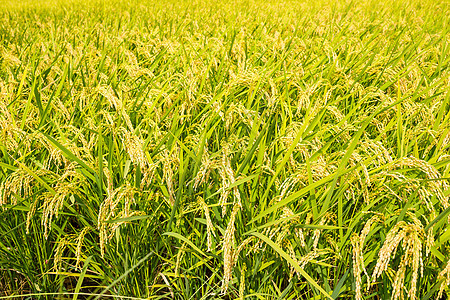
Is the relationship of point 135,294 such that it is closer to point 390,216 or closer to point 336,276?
point 336,276

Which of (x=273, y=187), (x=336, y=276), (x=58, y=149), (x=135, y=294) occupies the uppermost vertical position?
(x=58, y=149)

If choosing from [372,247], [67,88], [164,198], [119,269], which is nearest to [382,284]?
[372,247]

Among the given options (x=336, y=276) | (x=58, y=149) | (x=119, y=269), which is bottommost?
(x=119, y=269)

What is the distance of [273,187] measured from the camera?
5.39 feet

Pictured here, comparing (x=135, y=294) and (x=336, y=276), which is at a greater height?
(x=336, y=276)

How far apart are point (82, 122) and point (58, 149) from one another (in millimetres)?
559

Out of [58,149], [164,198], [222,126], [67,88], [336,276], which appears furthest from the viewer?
[67,88]

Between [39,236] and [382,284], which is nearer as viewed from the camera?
[382,284]

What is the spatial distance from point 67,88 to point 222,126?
3.74 feet

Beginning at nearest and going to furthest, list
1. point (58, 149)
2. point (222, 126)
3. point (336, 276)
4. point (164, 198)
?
point (336, 276)
point (164, 198)
point (58, 149)
point (222, 126)

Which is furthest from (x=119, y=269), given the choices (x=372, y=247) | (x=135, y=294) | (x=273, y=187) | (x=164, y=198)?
(x=372, y=247)

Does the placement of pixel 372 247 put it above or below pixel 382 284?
above

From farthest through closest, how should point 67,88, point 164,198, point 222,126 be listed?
point 67,88, point 222,126, point 164,198

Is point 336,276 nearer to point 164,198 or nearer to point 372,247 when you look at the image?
point 372,247
